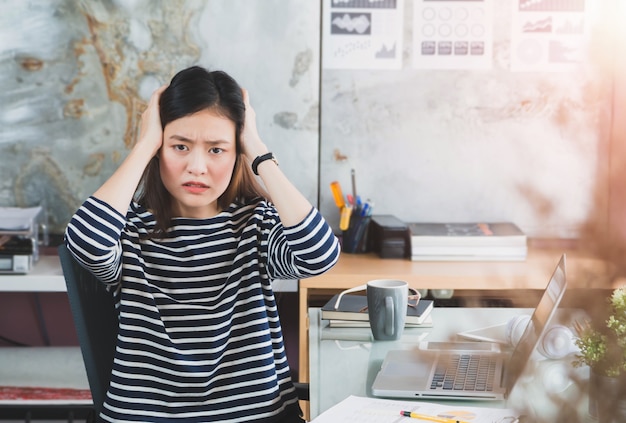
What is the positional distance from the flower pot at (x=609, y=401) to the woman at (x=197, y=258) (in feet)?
3.84

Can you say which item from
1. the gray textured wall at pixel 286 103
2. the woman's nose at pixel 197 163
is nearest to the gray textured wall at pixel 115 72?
the gray textured wall at pixel 286 103

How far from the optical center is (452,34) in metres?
2.62

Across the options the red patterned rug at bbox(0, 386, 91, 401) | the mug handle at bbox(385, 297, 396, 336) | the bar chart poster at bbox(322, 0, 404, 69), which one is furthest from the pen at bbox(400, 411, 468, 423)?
the bar chart poster at bbox(322, 0, 404, 69)

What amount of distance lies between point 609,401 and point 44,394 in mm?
2010

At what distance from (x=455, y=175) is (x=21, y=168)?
4.74 feet

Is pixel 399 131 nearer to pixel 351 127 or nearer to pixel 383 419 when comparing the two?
pixel 351 127

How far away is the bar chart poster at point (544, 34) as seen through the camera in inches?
102

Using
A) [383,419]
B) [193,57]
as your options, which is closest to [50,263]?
[193,57]

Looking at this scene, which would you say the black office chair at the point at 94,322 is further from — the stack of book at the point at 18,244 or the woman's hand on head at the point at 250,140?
the stack of book at the point at 18,244

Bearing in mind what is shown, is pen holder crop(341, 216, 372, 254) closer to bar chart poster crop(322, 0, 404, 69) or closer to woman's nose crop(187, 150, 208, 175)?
bar chart poster crop(322, 0, 404, 69)

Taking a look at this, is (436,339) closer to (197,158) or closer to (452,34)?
(197,158)

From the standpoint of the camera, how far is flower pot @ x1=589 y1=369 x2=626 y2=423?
0.22 meters

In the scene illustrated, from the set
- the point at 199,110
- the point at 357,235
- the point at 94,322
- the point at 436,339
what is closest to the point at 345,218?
the point at 357,235

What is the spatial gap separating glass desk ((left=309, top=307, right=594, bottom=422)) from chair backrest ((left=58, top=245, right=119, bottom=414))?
0.38 meters
